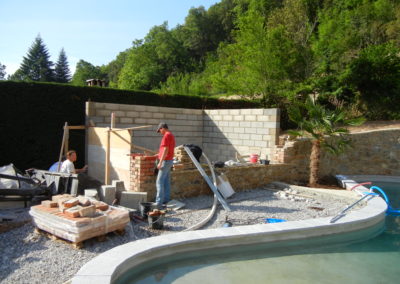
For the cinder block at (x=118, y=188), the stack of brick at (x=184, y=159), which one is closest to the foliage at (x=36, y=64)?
the stack of brick at (x=184, y=159)

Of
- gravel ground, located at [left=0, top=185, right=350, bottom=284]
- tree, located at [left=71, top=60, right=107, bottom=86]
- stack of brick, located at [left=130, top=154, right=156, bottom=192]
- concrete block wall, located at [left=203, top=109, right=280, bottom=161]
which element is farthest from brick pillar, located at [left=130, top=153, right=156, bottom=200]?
tree, located at [left=71, top=60, right=107, bottom=86]

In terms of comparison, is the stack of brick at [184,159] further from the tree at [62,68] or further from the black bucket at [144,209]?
the tree at [62,68]

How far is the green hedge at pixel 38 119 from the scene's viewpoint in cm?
864

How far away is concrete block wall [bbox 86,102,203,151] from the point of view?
30.7ft

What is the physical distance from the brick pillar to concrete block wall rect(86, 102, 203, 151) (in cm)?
329

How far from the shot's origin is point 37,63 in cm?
5259

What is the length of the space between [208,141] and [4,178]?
25.2ft

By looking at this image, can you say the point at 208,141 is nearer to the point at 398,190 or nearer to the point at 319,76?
the point at 398,190

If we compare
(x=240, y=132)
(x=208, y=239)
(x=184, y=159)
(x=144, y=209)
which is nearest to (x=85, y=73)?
(x=240, y=132)

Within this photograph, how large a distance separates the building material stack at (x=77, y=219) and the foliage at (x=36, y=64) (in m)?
53.1

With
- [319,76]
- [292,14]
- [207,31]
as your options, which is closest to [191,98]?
[319,76]

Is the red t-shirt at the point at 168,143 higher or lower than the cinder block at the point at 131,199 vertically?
higher

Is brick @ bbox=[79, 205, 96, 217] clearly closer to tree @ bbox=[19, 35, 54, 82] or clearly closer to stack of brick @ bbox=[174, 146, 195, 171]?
stack of brick @ bbox=[174, 146, 195, 171]

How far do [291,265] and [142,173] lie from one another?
3542 millimetres
